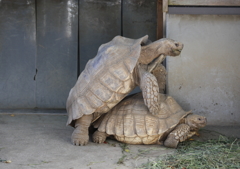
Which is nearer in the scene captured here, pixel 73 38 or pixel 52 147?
pixel 52 147

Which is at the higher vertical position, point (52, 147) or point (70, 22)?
point (70, 22)

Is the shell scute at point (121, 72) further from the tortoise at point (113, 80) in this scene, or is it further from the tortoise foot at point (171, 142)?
the tortoise foot at point (171, 142)

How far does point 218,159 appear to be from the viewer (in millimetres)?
3822

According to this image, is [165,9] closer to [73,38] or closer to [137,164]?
[73,38]

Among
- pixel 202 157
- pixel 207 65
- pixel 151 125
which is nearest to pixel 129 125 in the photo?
pixel 151 125

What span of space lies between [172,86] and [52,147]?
2285 millimetres

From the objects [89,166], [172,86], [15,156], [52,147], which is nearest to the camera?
[89,166]

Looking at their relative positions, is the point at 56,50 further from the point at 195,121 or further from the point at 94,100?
the point at 195,121

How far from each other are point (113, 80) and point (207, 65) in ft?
6.27

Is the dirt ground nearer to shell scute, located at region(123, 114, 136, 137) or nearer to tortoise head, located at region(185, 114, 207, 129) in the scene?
shell scute, located at region(123, 114, 136, 137)

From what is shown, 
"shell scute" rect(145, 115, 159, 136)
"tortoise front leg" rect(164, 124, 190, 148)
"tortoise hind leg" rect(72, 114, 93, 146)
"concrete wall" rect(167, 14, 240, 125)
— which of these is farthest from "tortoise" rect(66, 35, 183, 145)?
"concrete wall" rect(167, 14, 240, 125)

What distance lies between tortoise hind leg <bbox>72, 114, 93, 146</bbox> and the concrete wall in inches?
62.9

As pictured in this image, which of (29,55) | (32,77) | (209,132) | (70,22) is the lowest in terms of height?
(209,132)

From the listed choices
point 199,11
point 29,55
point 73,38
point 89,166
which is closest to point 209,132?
→ point 199,11
